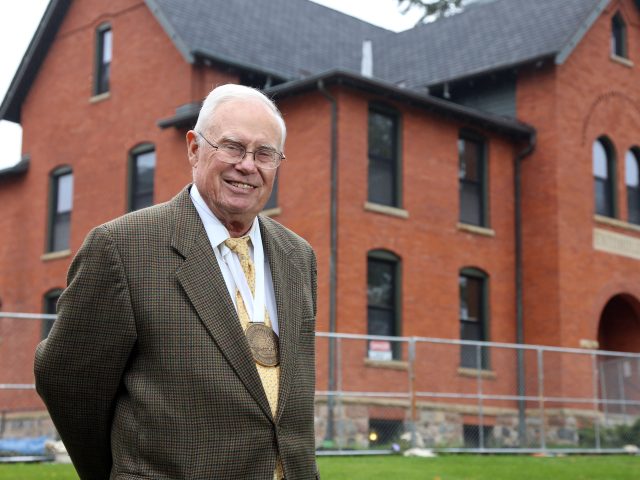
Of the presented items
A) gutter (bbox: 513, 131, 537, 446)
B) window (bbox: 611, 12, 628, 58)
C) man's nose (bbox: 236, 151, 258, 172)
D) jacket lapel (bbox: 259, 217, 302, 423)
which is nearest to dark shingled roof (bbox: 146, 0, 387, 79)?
gutter (bbox: 513, 131, 537, 446)

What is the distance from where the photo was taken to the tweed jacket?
3.05 metres

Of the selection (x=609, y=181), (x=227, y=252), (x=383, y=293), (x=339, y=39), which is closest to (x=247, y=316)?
(x=227, y=252)

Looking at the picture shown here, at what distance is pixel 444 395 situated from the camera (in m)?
16.7

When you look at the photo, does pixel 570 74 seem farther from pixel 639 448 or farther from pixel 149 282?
pixel 149 282

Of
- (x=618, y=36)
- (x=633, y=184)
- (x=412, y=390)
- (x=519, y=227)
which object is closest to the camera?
(x=412, y=390)

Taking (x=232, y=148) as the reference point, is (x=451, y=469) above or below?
below

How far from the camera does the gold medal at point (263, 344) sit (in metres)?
3.26

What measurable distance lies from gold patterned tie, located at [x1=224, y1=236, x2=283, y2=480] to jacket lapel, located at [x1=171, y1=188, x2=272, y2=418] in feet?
0.27

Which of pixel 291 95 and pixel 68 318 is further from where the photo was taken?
pixel 291 95

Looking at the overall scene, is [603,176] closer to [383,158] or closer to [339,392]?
[383,158]

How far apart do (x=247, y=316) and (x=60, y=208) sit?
79.4 ft

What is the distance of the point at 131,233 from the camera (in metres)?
3.24

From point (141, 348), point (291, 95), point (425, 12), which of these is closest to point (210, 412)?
point (141, 348)

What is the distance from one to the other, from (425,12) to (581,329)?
845 inches
